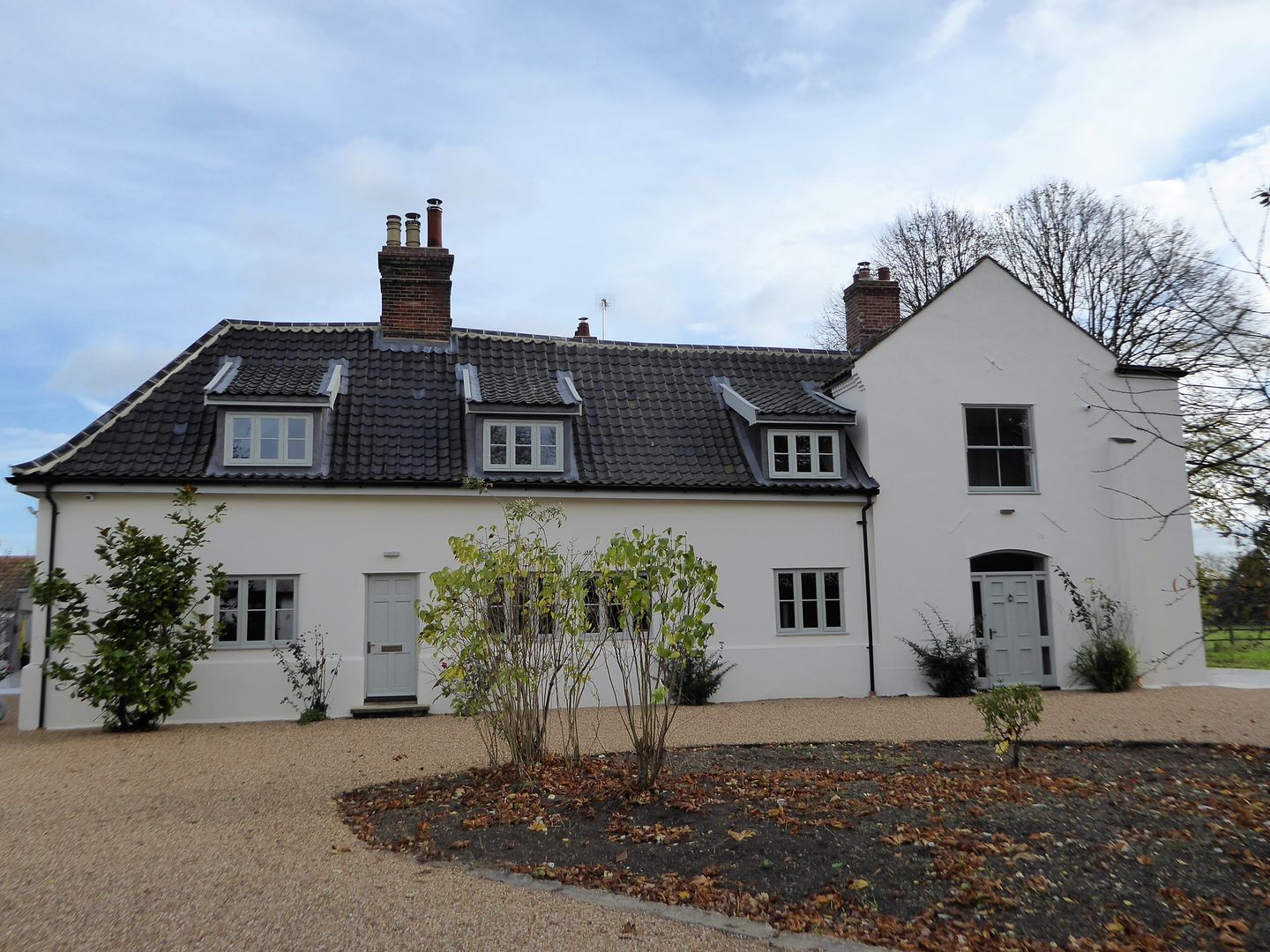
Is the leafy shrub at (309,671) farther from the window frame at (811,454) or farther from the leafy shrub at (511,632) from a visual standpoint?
the window frame at (811,454)

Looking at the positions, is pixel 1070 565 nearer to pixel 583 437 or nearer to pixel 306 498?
pixel 583 437

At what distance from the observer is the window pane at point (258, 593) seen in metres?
14.0

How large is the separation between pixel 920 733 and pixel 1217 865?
6078 millimetres

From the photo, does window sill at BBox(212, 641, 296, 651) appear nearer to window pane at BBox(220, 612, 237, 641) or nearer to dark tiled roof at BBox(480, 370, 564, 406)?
window pane at BBox(220, 612, 237, 641)

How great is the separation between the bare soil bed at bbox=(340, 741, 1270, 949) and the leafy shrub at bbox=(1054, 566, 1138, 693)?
627cm

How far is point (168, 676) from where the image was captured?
495 inches

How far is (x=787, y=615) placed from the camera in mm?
15750

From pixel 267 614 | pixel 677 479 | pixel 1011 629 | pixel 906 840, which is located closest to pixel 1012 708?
pixel 906 840

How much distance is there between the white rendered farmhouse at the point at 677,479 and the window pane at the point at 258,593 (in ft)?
0.12

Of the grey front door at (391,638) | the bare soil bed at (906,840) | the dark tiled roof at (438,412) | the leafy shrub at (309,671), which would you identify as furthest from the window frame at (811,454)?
the leafy shrub at (309,671)

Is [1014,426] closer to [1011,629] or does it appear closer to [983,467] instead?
[983,467]

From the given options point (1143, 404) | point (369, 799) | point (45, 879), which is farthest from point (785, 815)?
point (1143, 404)

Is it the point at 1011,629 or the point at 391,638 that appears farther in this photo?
the point at 1011,629

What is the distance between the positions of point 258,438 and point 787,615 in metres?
9.16
